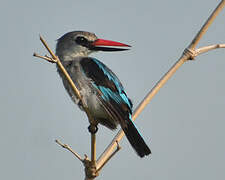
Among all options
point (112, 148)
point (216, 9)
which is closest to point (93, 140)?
point (112, 148)

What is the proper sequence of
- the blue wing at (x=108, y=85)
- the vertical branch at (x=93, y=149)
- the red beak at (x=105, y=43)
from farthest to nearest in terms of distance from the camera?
the red beak at (x=105, y=43) → the blue wing at (x=108, y=85) → the vertical branch at (x=93, y=149)

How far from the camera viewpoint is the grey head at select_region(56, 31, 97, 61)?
5238mm

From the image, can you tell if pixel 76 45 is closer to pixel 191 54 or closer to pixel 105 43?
pixel 105 43

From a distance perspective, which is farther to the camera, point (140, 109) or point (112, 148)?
point (140, 109)

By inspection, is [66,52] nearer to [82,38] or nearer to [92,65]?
[82,38]

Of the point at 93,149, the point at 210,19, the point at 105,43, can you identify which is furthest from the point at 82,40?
the point at 93,149

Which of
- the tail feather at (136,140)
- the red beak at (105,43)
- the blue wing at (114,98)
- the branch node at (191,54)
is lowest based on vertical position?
the tail feather at (136,140)

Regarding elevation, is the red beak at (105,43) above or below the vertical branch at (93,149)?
above

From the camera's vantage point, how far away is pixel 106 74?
15.8 feet

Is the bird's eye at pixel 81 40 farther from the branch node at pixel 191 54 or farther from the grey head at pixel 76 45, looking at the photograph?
the branch node at pixel 191 54

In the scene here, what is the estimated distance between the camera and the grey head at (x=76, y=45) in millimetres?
5238

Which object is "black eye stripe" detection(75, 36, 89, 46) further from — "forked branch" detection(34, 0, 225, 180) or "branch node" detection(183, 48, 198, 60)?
"branch node" detection(183, 48, 198, 60)

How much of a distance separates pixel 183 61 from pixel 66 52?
206cm

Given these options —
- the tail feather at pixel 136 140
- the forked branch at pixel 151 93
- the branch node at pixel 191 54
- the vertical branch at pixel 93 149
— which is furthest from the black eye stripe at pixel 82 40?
the vertical branch at pixel 93 149
